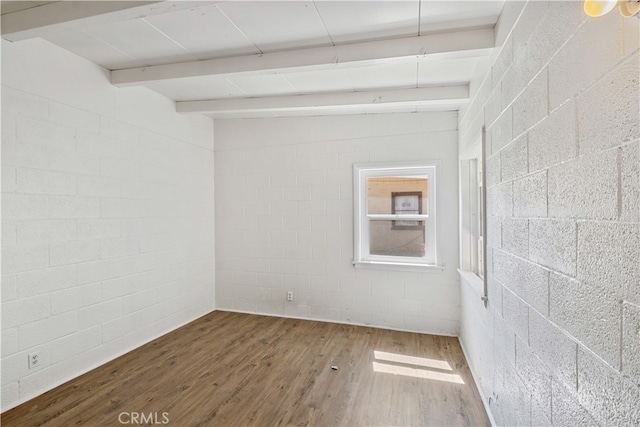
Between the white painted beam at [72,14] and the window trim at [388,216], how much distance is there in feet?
8.28

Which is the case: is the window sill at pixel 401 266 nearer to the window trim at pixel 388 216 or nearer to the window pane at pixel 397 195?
the window trim at pixel 388 216

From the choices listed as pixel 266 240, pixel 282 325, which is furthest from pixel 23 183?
pixel 282 325

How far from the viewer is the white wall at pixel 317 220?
3490 millimetres

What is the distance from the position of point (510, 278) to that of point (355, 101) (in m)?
2.24

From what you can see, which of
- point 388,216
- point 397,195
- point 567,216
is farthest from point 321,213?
point 567,216

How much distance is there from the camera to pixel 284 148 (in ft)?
13.1

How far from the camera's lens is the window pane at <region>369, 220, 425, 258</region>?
3656mm

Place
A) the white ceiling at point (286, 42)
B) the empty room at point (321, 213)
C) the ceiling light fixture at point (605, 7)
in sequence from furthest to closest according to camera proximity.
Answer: the white ceiling at point (286, 42) → the empty room at point (321, 213) → the ceiling light fixture at point (605, 7)

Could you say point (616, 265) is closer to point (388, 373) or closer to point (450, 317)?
point (388, 373)

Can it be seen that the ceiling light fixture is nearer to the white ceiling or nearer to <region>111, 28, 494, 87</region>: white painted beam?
the white ceiling

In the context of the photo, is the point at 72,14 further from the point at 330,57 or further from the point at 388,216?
the point at 388,216

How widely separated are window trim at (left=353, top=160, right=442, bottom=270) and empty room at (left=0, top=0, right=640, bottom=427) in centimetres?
3

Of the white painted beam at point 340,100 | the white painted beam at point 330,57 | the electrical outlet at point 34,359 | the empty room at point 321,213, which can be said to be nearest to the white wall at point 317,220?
the empty room at point 321,213

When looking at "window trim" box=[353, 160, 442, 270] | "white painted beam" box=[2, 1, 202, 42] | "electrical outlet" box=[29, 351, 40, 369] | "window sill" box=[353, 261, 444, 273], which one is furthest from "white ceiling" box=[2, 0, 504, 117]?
"electrical outlet" box=[29, 351, 40, 369]
